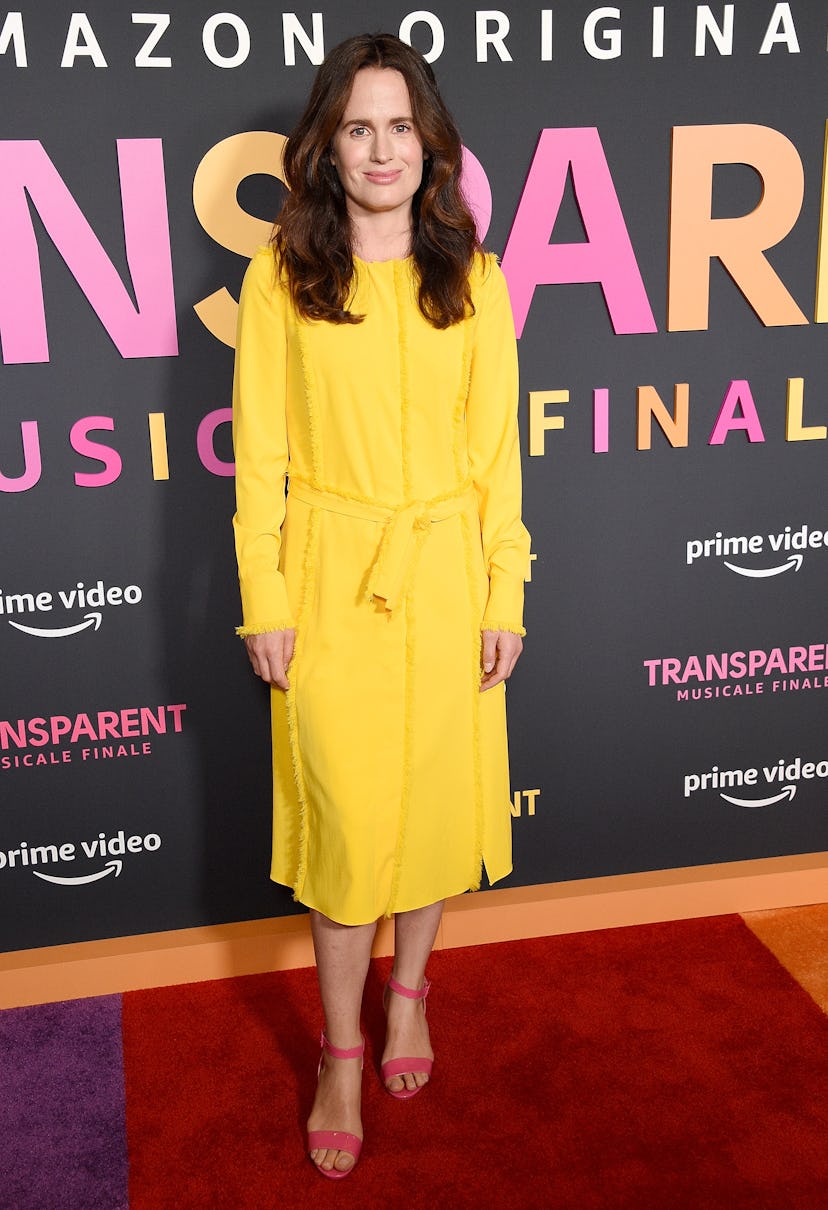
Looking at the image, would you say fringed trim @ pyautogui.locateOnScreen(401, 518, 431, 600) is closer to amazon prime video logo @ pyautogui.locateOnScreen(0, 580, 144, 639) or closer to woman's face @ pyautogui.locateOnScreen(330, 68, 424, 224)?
woman's face @ pyautogui.locateOnScreen(330, 68, 424, 224)

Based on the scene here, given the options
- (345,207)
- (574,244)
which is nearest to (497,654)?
(345,207)

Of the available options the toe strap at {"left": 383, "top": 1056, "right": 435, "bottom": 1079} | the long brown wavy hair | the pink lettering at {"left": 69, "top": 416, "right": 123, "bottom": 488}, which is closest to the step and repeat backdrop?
the pink lettering at {"left": 69, "top": 416, "right": 123, "bottom": 488}

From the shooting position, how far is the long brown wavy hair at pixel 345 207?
1.73 meters

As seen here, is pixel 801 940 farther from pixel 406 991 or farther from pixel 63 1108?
pixel 63 1108

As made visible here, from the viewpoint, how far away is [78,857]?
8.00ft

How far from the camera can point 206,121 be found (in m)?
2.13

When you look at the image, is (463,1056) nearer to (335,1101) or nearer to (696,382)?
(335,1101)

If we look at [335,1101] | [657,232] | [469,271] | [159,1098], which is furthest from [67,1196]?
[657,232]

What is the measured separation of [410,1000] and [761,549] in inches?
48.0

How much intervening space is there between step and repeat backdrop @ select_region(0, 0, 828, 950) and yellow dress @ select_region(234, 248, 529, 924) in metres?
0.42

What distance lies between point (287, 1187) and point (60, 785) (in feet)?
3.02

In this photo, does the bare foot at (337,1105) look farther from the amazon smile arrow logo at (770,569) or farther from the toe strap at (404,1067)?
the amazon smile arrow logo at (770,569)

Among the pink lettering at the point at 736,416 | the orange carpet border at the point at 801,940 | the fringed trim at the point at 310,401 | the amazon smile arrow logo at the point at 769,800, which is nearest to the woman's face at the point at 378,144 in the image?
the fringed trim at the point at 310,401

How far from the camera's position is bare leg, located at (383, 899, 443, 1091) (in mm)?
2119
